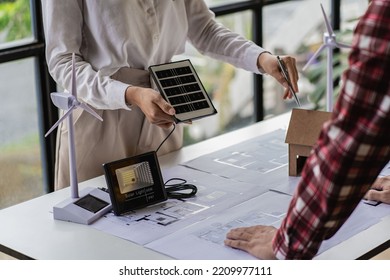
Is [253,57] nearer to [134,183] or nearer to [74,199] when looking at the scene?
[134,183]

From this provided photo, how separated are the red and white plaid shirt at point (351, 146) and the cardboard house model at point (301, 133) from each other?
2.61 feet

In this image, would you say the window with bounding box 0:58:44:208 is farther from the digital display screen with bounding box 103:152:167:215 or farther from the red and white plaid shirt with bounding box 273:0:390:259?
the red and white plaid shirt with bounding box 273:0:390:259

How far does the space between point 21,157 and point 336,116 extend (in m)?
2.18

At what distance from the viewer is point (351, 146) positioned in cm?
146

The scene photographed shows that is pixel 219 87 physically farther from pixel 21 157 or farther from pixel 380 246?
pixel 380 246

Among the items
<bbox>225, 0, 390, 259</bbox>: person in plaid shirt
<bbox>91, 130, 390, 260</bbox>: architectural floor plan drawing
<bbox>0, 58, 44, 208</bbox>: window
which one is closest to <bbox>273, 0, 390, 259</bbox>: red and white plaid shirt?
<bbox>225, 0, 390, 259</bbox>: person in plaid shirt

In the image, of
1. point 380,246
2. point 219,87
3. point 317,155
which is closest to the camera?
point 317,155

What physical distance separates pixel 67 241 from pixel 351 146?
0.87m

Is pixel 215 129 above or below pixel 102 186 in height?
below

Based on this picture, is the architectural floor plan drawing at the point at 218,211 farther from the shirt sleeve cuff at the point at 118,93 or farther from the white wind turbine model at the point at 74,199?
the shirt sleeve cuff at the point at 118,93

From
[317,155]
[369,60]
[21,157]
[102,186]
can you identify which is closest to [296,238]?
[317,155]

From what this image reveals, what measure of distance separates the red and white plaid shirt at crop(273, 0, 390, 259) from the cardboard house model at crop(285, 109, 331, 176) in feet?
2.61

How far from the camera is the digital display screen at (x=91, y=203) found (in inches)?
85.9

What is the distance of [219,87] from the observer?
4289 mm
